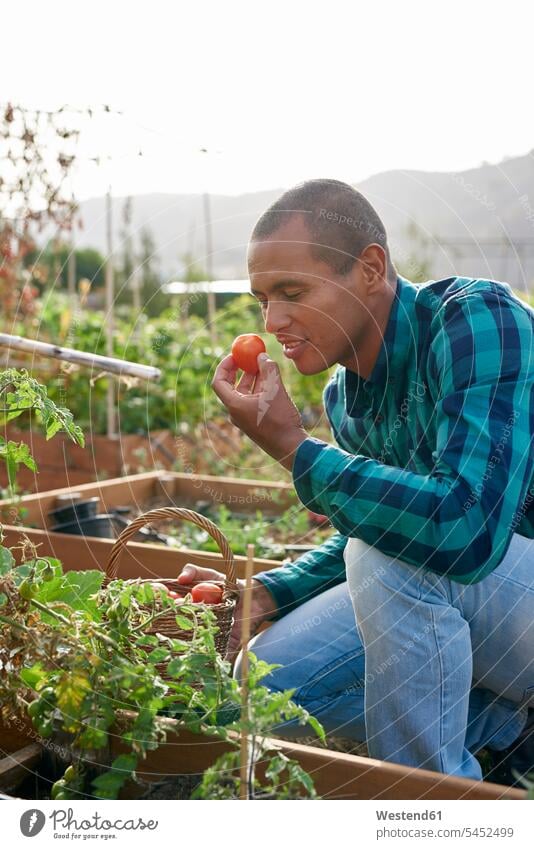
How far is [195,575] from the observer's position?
2318 mm

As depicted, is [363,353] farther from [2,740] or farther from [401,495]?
[2,740]

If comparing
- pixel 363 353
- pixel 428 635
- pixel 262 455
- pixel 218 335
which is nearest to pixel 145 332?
pixel 218 335

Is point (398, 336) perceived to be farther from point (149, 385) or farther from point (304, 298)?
point (149, 385)

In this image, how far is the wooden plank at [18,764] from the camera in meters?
1.68

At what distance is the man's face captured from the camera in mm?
1855

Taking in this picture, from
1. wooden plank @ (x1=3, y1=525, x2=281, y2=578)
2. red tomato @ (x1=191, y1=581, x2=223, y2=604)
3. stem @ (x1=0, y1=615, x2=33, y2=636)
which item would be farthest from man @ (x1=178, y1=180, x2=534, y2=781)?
wooden plank @ (x1=3, y1=525, x2=281, y2=578)

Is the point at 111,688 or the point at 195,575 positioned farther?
the point at 195,575

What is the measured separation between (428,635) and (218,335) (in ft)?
17.4

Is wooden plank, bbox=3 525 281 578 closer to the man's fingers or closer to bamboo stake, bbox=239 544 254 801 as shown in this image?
the man's fingers

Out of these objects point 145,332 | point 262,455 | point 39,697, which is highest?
point 39,697

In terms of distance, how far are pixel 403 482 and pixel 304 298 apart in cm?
46

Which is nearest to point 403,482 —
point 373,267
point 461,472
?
point 461,472
